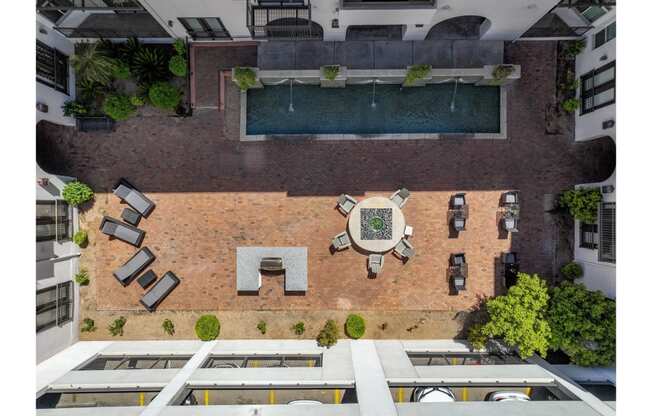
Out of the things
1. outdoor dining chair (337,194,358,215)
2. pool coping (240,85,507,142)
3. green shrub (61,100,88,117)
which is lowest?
outdoor dining chair (337,194,358,215)

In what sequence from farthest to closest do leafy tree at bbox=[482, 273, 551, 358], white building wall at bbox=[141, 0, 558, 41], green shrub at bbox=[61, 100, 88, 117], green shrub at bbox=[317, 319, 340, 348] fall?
green shrub at bbox=[61, 100, 88, 117] → green shrub at bbox=[317, 319, 340, 348] → leafy tree at bbox=[482, 273, 551, 358] → white building wall at bbox=[141, 0, 558, 41]

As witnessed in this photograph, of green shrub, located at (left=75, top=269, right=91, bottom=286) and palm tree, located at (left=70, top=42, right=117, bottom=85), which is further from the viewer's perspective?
green shrub, located at (left=75, top=269, right=91, bottom=286)

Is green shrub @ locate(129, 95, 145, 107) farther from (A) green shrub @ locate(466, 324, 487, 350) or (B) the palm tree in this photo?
(A) green shrub @ locate(466, 324, 487, 350)

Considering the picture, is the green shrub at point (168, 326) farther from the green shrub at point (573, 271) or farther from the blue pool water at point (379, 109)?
the green shrub at point (573, 271)

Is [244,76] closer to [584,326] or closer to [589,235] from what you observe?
[589,235]

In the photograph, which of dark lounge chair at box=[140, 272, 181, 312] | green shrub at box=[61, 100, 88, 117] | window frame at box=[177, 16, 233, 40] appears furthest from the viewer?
dark lounge chair at box=[140, 272, 181, 312]

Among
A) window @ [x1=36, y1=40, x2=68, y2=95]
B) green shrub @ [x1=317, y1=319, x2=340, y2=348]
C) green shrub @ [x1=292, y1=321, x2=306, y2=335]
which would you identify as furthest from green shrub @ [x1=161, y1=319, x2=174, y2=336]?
window @ [x1=36, y1=40, x2=68, y2=95]

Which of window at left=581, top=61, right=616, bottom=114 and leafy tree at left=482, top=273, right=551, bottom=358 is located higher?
window at left=581, top=61, right=616, bottom=114
